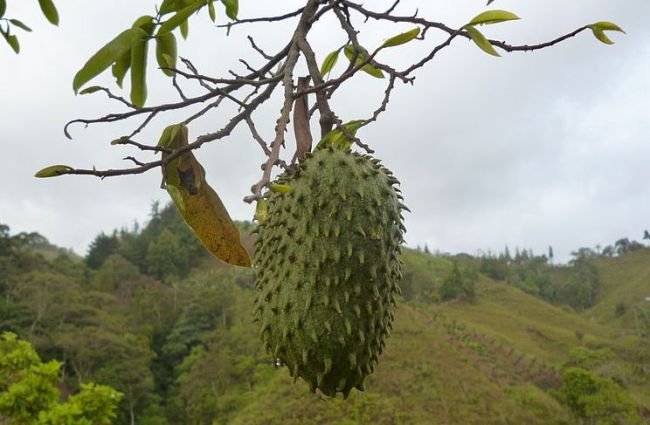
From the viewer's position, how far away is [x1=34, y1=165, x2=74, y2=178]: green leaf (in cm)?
108

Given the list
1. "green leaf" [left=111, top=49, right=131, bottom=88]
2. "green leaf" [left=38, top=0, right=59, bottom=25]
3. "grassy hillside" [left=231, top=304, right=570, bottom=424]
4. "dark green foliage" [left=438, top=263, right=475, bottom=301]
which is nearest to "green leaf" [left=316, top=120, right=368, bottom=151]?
"green leaf" [left=111, top=49, right=131, bottom=88]

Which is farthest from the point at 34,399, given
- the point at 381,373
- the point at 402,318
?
the point at 402,318

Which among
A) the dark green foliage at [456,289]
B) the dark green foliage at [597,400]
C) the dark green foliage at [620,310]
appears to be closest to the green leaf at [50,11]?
the dark green foliage at [597,400]

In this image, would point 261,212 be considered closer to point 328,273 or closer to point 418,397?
point 328,273

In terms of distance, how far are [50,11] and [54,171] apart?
558 mm

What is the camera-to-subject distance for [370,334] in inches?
51.8

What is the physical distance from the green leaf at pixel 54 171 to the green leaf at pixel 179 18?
0.43 metres

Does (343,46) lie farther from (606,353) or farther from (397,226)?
(606,353)

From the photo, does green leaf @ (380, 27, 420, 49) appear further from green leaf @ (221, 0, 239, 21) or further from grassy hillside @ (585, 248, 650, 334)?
grassy hillside @ (585, 248, 650, 334)

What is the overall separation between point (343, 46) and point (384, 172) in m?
0.44

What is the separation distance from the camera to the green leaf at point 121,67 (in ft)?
4.66

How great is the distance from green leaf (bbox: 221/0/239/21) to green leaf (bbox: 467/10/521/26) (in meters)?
0.70

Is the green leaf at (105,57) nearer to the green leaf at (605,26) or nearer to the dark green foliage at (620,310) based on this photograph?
the green leaf at (605,26)

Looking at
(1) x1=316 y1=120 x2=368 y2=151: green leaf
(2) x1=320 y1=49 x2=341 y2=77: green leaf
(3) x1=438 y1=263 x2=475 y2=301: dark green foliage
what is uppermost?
(3) x1=438 y1=263 x2=475 y2=301: dark green foliage
